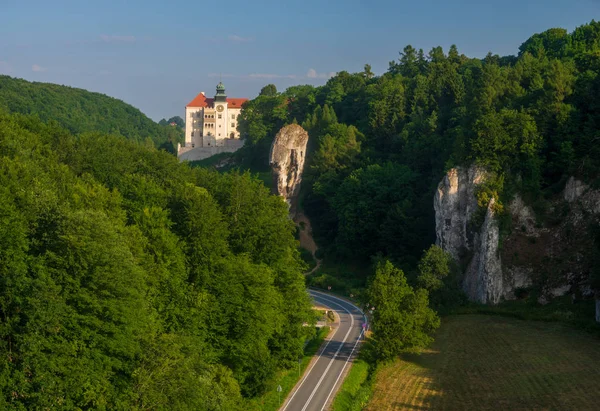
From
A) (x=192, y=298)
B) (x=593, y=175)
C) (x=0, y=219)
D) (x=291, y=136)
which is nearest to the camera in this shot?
(x=0, y=219)

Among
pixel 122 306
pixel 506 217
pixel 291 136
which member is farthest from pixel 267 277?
pixel 291 136

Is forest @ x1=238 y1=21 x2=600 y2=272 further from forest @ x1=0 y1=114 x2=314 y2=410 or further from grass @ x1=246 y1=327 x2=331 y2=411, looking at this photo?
forest @ x1=0 y1=114 x2=314 y2=410

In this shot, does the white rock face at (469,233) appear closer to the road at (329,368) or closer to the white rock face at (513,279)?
the white rock face at (513,279)

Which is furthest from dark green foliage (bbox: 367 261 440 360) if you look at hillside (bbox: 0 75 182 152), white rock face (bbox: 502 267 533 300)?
hillside (bbox: 0 75 182 152)

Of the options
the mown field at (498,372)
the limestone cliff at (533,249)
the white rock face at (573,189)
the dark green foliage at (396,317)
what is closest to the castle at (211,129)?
the limestone cliff at (533,249)

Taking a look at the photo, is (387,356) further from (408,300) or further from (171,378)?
(171,378)

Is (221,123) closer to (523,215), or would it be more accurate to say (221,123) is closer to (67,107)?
(523,215)

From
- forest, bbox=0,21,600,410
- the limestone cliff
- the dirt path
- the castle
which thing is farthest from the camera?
the castle
